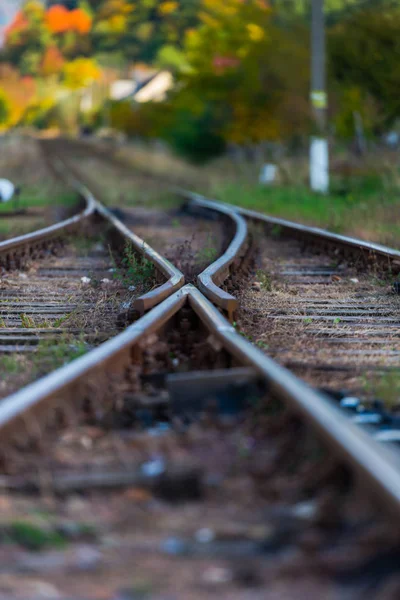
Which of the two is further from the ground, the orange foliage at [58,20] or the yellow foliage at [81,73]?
the orange foliage at [58,20]

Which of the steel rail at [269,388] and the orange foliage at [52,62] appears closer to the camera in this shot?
the steel rail at [269,388]

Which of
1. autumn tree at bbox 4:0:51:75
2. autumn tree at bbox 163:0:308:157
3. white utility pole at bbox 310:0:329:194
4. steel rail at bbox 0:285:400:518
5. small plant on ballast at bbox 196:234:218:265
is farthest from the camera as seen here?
autumn tree at bbox 4:0:51:75

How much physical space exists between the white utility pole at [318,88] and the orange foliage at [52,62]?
13688 centimetres

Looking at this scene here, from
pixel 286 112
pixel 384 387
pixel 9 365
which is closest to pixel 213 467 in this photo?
pixel 384 387

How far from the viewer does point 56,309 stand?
21.8 ft

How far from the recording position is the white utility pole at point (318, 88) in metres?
19.6

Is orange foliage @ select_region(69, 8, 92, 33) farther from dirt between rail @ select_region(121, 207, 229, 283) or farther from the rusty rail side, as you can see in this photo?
the rusty rail side

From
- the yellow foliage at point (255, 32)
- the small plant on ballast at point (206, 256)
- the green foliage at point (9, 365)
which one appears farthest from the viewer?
the yellow foliage at point (255, 32)

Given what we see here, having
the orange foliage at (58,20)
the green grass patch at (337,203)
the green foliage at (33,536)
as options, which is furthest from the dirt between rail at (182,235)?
the orange foliage at (58,20)

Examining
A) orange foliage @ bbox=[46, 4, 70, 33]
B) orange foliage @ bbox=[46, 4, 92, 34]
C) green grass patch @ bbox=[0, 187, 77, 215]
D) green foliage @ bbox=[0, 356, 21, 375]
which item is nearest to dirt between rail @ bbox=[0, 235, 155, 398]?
green foliage @ bbox=[0, 356, 21, 375]

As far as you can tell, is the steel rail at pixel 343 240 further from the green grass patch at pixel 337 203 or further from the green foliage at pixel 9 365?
the green foliage at pixel 9 365

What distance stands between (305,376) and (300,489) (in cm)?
163

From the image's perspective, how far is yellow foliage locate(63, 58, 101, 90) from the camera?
448 feet

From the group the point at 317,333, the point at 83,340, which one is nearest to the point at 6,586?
the point at 83,340
